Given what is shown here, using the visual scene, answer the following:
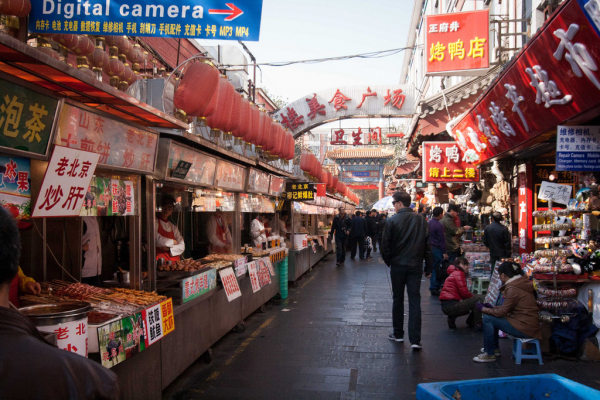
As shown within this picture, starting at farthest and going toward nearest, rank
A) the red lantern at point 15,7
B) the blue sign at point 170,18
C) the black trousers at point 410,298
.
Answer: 1. the black trousers at point 410,298
2. the blue sign at point 170,18
3. the red lantern at point 15,7

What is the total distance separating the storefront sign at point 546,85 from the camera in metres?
4.98

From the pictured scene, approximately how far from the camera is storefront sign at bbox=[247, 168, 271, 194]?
29.1 feet

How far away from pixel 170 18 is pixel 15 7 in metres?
1.14

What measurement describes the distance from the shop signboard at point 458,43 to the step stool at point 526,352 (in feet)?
21.0

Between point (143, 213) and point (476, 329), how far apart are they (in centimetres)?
534

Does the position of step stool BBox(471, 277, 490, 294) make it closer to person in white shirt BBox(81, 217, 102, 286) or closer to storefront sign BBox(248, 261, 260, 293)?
storefront sign BBox(248, 261, 260, 293)

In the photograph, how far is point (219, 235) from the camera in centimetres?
841

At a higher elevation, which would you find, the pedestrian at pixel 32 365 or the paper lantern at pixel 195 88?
the paper lantern at pixel 195 88

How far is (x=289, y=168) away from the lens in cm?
1252

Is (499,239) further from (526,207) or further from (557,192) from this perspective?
(557,192)

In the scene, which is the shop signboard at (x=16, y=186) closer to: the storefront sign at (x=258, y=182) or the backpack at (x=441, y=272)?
the storefront sign at (x=258, y=182)

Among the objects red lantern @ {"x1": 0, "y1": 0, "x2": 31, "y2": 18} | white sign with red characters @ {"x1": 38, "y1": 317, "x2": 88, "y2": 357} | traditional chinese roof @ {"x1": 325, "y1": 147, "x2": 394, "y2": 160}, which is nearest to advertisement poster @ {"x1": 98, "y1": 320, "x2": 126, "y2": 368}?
white sign with red characters @ {"x1": 38, "y1": 317, "x2": 88, "y2": 357}

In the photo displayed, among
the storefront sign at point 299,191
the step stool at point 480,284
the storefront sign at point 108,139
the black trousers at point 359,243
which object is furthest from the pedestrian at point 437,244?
the black trousers at point 359,243

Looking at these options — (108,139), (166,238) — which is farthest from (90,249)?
(108,139)
